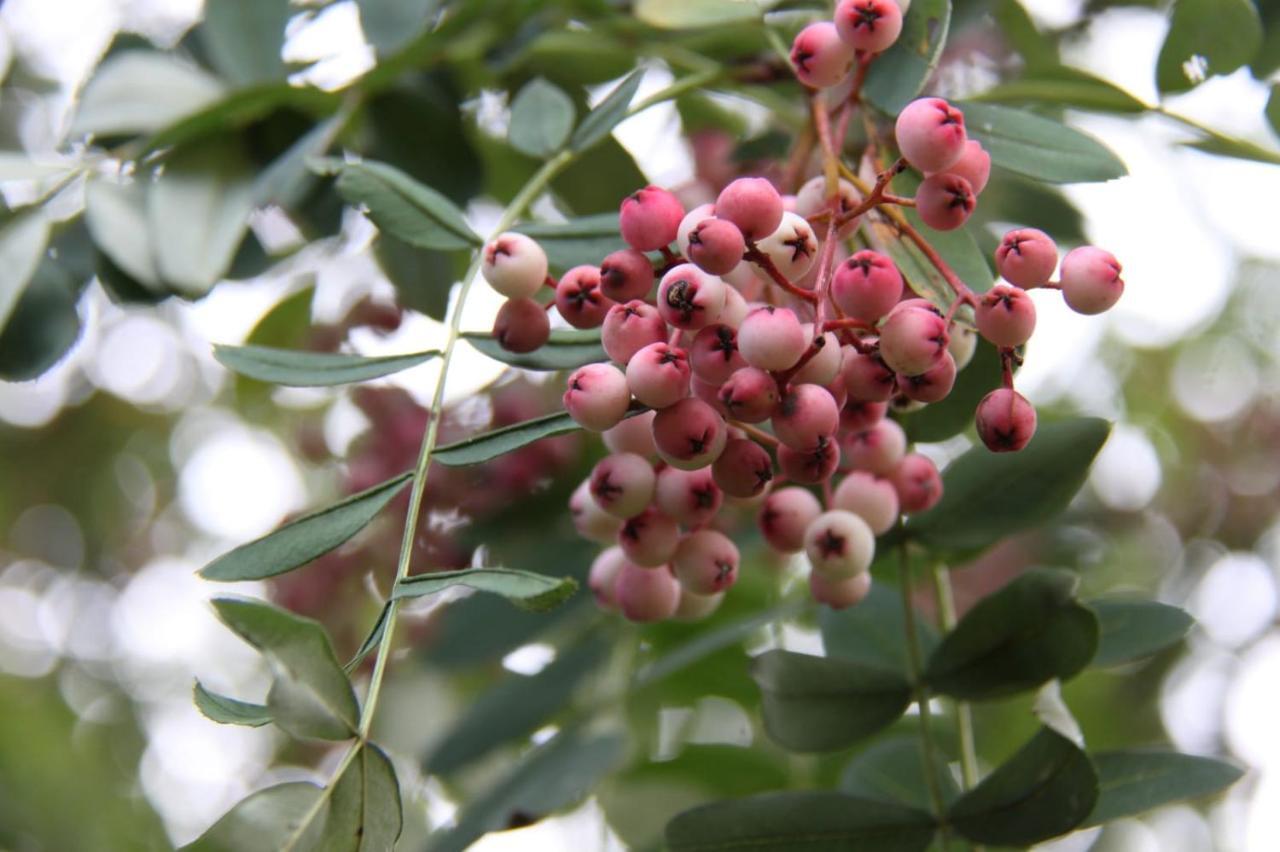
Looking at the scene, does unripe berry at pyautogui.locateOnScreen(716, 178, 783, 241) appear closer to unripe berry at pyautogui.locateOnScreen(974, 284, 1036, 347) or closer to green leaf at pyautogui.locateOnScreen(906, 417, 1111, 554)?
unripe berry at pyautogui.locateOnScreen(974, 284, 1036, 347)

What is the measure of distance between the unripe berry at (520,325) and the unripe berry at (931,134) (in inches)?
9.0

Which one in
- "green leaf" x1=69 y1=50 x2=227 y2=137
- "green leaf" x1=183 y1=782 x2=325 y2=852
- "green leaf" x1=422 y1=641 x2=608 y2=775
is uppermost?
"green leaf" x1=69 y1=50 x2=227 y2=137

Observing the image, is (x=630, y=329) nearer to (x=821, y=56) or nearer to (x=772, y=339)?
(x=772, y=339)

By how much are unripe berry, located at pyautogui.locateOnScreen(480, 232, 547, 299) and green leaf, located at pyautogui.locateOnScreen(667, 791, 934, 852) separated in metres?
0.35

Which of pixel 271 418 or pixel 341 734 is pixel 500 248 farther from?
pixel 271 418

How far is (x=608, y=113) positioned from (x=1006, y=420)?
13.7 inches

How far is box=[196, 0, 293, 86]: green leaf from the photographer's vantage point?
3.46 feet

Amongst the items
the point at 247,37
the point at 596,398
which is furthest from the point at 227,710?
the point at 247,37

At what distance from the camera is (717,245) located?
2.13ft

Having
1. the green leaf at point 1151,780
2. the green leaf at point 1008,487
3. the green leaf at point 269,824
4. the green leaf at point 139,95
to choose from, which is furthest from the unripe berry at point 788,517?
the green leaf at point 139,95

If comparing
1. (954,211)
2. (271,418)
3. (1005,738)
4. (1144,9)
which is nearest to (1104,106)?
(954,211)

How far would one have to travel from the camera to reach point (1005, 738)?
140cm

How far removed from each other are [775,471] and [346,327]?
717 millimetres

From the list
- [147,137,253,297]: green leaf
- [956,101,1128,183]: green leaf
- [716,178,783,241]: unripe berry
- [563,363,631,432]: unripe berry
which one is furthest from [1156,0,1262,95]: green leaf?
[147,137,253,297]: green leaf
